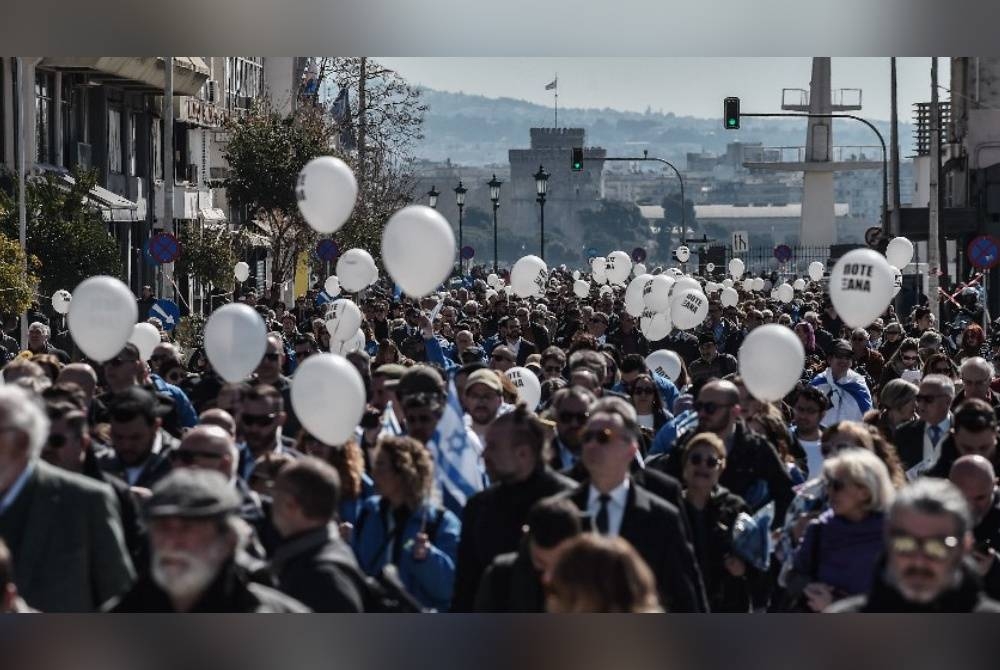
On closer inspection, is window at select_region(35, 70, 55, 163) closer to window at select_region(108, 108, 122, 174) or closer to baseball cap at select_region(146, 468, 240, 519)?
window at select_region(108, 108, 122, 174)

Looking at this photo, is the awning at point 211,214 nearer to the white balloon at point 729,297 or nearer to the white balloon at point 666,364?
the white balloon at point 729,297

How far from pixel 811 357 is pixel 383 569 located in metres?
10.5

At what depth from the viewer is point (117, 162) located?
42.4 m

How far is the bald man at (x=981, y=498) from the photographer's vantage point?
26.6 ft

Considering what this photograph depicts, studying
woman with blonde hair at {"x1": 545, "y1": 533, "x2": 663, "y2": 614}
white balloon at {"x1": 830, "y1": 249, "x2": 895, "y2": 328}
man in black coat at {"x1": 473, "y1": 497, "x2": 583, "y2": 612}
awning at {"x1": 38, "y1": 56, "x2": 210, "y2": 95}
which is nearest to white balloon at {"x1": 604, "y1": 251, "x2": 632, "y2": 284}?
awning at {"x1": 38, "y1": 56, "x2": 210, "y2": 95}

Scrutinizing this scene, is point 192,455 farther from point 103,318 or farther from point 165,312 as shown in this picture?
point 165,312

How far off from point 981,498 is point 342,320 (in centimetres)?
780

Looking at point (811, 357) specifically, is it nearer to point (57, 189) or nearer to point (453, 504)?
point (453, 504)

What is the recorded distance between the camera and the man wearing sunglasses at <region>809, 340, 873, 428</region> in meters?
13.0

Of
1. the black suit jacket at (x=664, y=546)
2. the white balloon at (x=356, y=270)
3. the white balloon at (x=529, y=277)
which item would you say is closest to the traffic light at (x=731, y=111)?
the white balloon at (x=529, y=277)

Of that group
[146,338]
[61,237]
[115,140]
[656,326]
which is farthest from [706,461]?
[115,140]

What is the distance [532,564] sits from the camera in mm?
6629

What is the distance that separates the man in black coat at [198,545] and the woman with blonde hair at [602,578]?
96cm
